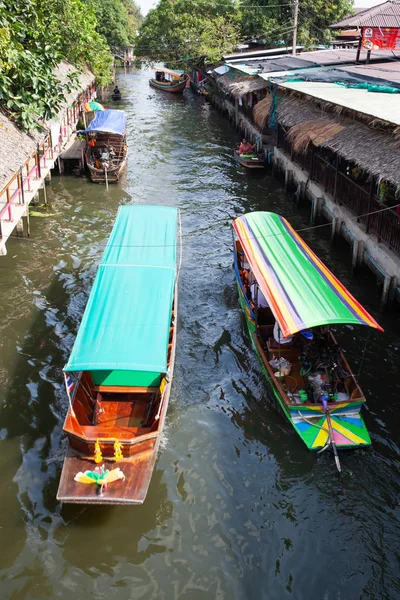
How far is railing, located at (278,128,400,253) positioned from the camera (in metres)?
13.0

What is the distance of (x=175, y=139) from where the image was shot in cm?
3209

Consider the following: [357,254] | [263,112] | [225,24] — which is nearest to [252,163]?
[263,112]

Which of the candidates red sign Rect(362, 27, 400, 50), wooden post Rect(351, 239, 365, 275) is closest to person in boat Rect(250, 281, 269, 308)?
wooden post Rect(351, 239, 365, 275)

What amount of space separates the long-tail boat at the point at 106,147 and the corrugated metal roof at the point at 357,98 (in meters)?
8.00

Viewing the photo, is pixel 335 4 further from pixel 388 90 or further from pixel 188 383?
pixel 188 383

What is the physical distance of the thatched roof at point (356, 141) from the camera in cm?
1218

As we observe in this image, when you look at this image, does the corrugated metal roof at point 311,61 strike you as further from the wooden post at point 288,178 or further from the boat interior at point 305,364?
the boat interior at point 305,364

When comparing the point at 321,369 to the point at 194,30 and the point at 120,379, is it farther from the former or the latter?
the point at 194,30

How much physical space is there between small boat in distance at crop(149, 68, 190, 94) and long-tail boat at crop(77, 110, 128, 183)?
83.0 ft

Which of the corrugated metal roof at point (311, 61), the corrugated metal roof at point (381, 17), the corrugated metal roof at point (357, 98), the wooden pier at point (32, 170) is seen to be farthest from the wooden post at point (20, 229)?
the corrugated metal roof at point (311, 61)

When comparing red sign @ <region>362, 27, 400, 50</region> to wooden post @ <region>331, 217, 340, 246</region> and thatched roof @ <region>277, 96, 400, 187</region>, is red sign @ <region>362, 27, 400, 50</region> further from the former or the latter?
wooden post @ <region>331, 217, 340, 246</region>

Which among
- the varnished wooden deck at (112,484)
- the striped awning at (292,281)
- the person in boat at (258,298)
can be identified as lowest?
the varnished wooden deck at (112,484)

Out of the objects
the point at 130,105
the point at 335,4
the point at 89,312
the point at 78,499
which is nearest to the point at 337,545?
the point at 78,499

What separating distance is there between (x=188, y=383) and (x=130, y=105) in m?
37.5
